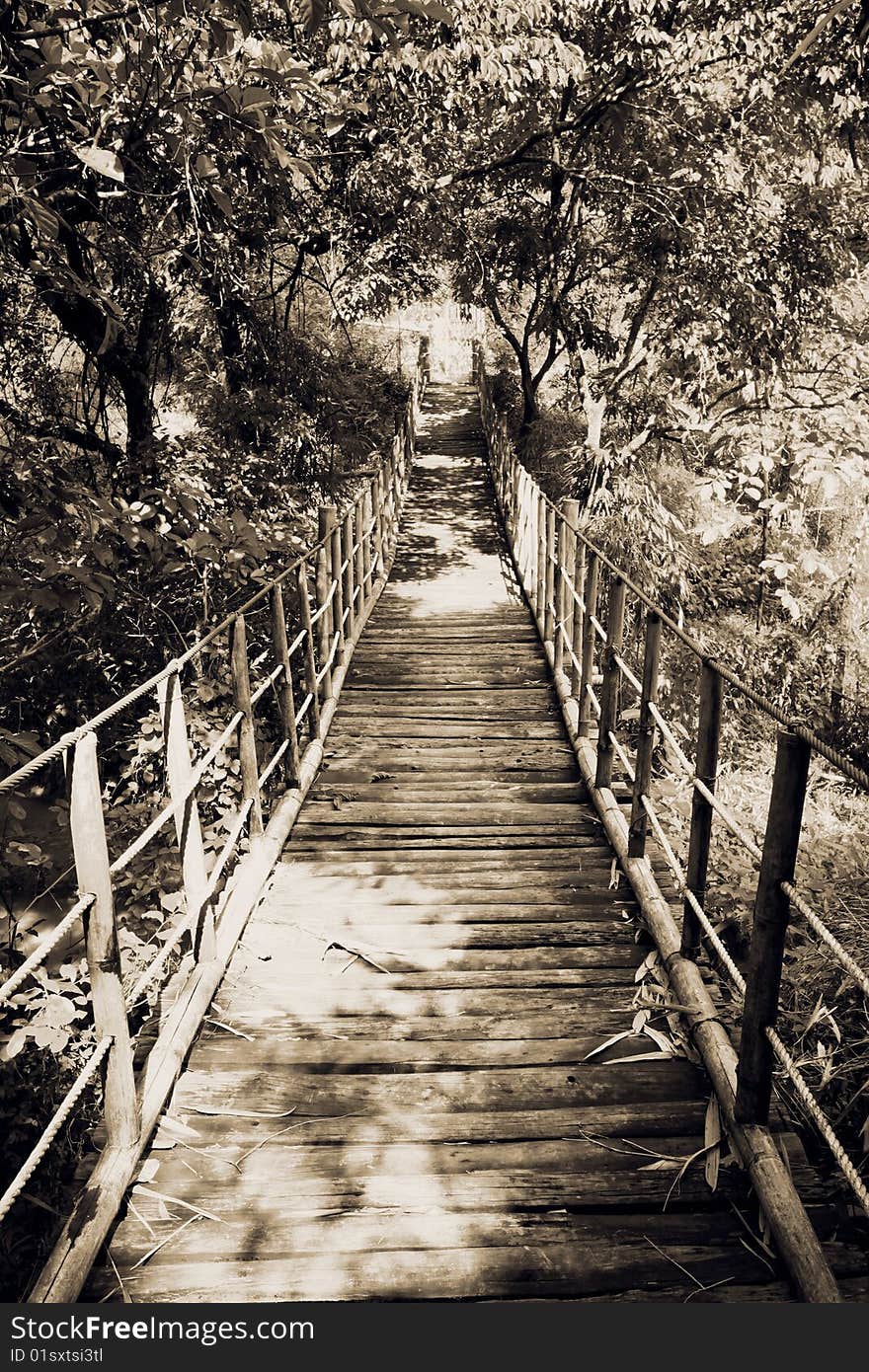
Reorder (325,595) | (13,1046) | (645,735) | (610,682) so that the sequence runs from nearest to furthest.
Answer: (13,1046), (645,735), (610,682), (325,595)

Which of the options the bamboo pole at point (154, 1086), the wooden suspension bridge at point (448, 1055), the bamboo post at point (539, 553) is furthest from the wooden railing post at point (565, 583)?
the bamboo pole at point (154, 1086)

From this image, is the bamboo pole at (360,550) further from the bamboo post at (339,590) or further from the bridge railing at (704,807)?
the bridge railing at (704,807)

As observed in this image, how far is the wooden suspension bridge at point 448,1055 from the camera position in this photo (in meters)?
2.44

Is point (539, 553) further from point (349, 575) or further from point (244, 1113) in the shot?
point (244, 1113)

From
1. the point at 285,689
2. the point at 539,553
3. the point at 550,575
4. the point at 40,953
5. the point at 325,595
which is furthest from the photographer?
the point at 539,553

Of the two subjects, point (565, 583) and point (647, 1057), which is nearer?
point (647, 1057)

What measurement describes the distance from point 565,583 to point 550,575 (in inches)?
43.4

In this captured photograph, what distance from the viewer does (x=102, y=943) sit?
2.62m

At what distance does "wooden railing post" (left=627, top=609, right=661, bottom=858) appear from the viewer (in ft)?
13.1

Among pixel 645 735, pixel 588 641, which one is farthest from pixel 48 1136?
pixel 588 641

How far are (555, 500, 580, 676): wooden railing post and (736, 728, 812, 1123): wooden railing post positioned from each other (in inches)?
192

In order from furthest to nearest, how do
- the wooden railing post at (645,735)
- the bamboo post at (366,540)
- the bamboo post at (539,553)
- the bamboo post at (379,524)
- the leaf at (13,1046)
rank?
the bamboo post at (379,524) → the bamboo post at (366,540) → the bamboo post at (539,553) → the wooden railing post at (645,735) → the leaf at (13,1046)

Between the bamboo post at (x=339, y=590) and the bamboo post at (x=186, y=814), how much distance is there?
13.3 ft

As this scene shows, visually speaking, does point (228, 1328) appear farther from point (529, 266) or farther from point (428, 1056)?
point (529, 266)
